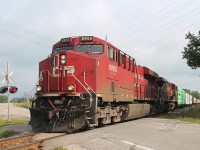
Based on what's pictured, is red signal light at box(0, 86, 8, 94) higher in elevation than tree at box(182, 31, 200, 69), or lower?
lower

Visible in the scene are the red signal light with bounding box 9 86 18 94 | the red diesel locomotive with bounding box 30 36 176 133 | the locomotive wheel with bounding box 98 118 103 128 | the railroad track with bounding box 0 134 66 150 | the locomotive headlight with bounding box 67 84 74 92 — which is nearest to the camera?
the railroad track with bounding box 0 134 66 150

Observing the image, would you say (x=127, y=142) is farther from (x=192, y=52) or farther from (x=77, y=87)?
(x=192, y=52)

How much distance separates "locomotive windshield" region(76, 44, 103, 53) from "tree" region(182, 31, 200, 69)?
544 inches

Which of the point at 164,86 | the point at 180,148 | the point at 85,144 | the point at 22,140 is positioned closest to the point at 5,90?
the point at 22,140

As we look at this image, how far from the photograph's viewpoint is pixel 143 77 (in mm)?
25781

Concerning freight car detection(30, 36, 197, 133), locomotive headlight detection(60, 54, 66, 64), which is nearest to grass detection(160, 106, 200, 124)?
freight car detection(30, 36, 197, 133)

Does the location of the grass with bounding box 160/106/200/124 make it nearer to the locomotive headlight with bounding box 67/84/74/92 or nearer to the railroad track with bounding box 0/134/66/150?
the locomotive headlight with bounding box 67/84/74/92

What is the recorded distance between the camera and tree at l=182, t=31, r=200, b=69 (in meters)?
27.3

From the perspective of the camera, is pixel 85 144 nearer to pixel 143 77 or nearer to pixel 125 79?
pixel 125 79

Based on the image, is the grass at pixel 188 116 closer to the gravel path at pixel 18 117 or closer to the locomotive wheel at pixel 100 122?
the locomotive wheel at pixel 100 122

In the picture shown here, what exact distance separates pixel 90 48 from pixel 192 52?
14.0 meters

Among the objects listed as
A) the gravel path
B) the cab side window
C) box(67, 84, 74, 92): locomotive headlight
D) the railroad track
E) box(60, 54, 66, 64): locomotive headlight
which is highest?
the cab side window

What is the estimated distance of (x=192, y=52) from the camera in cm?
2734

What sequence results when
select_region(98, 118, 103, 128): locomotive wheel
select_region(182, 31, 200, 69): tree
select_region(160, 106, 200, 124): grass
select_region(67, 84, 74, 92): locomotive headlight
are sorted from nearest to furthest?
select_region(67, 84, 74, 92): locomotive headlight
select_region(98, 118, 103, 128): locomotive wheel
select_region(160, 106, 200, 124): grass
select_region(182, 31, 200, 69): tree
